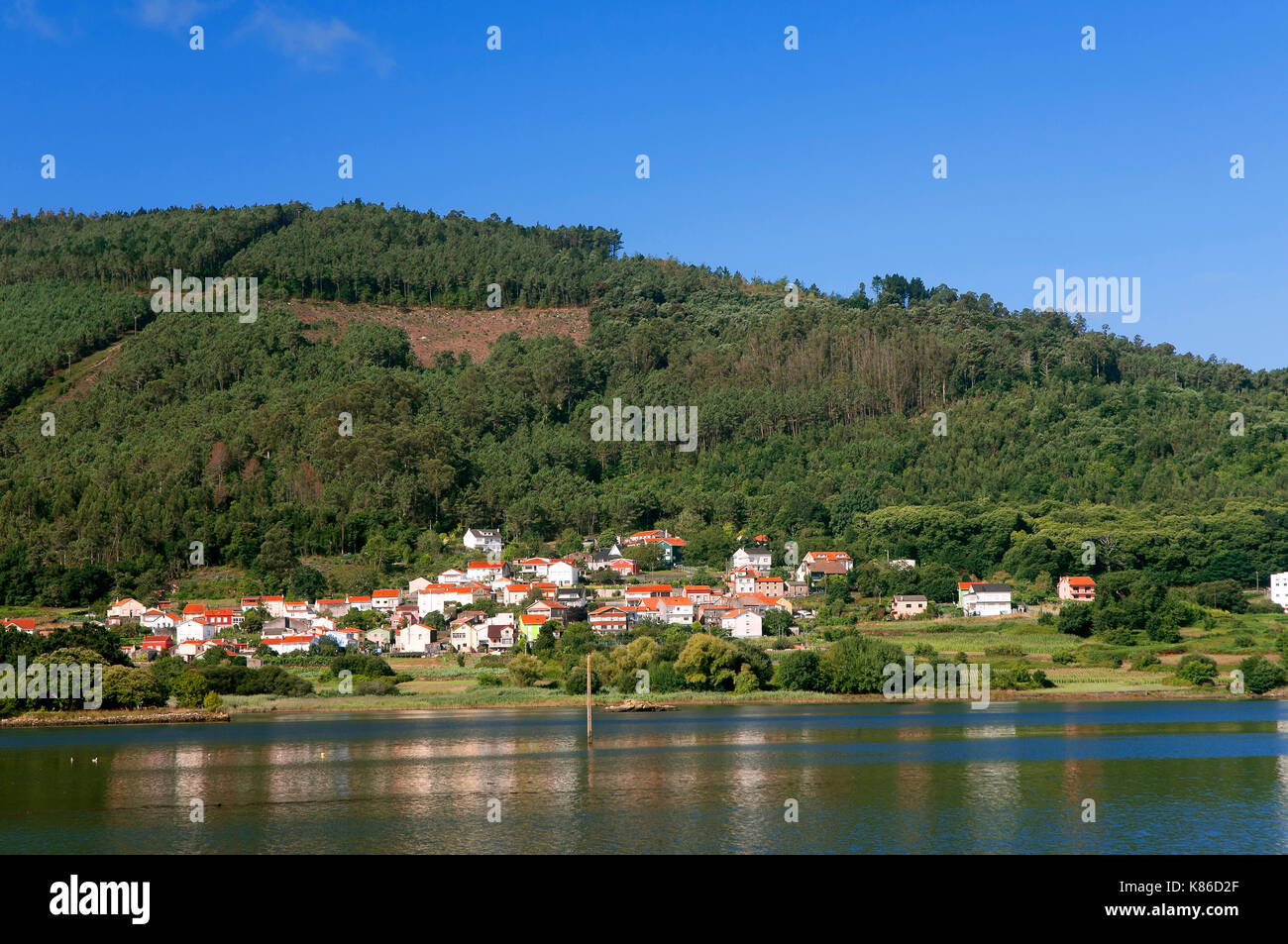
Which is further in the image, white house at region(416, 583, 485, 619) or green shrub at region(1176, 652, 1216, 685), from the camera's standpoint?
white house at region(416, 583, 485, 619)

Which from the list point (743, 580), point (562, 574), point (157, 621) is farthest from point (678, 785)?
point (562, 574)

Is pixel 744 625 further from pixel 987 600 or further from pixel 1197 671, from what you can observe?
pixel 1197 671

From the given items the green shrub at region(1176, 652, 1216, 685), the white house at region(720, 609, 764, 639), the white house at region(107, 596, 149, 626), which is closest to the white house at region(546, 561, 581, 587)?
the white house at region(720, 609, 764, 639)

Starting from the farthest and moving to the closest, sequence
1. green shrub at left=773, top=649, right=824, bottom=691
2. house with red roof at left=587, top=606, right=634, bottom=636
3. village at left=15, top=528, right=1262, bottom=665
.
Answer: house with red roof at left=587, top=606, right=634, bottom=636 < village at left=15, top=528, right=1262, bottom=665 < green shrub at left=773, top=649, right=824, bottom=691

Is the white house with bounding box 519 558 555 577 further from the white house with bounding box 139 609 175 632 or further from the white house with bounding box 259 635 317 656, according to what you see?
the white house with bounding box 139 609 175 632

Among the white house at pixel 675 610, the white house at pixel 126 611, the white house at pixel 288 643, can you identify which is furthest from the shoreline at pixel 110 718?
the white house at pixel 675 610

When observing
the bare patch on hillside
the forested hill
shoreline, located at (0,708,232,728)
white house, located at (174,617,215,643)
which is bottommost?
shoreline, located at (0,708,232,728)

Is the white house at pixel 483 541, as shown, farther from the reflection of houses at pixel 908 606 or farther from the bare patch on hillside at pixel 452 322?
the bare patch on hillside at pixel 452 322
